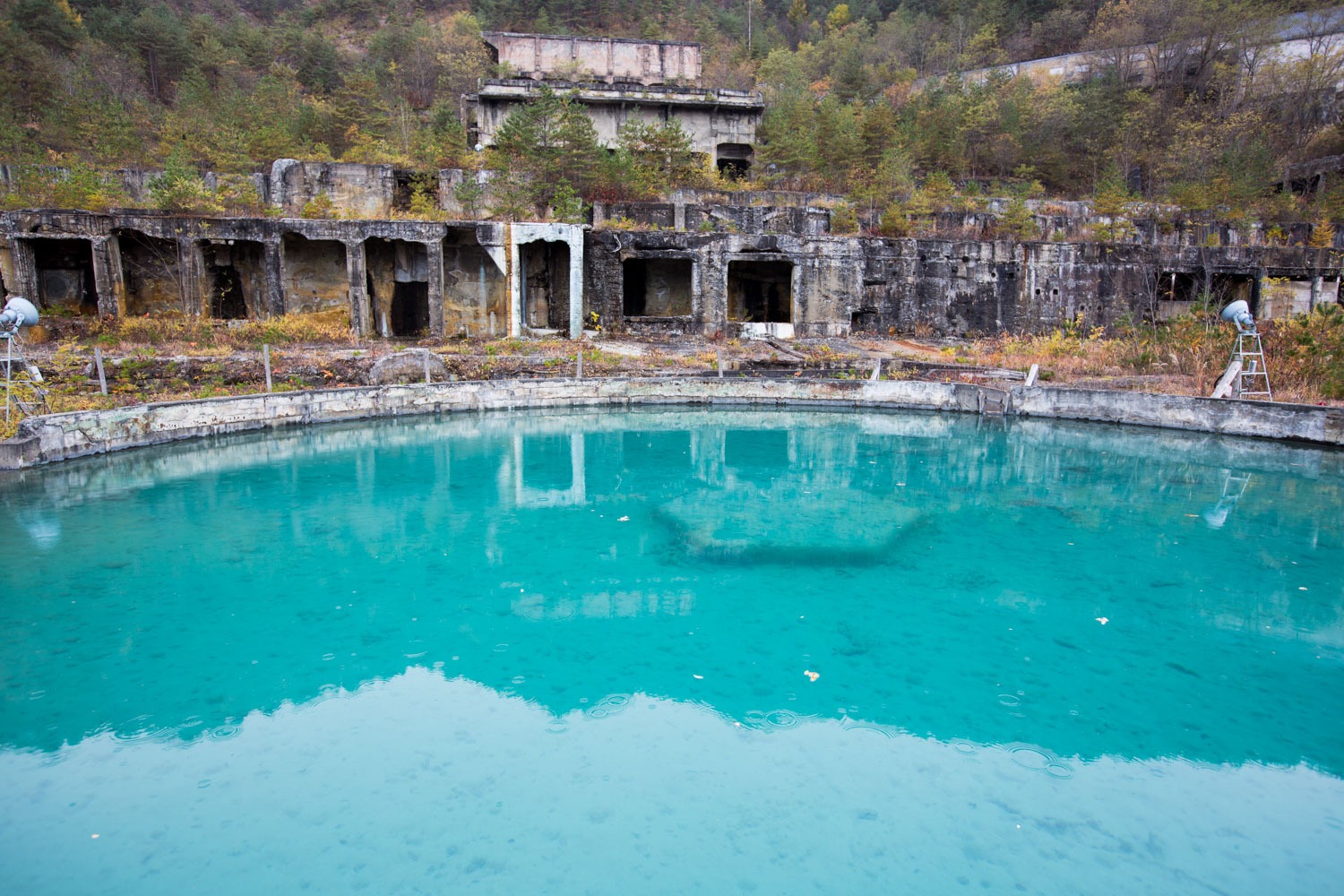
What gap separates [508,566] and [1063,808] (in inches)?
221

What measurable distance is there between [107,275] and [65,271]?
3.52 m

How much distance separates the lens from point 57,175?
68.1ft

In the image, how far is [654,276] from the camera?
24875 mm

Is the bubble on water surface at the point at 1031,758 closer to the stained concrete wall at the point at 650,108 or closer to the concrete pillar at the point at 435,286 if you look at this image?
the concrete pillar at the point at 435,286

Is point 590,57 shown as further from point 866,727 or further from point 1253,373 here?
point 866,727

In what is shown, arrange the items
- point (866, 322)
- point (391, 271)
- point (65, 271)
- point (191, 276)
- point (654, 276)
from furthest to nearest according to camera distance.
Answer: point (654, 276) → point (866, 322) → point (391, 271) → point (65, 271) → point (191, 276)

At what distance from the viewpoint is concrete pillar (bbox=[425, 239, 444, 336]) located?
19.8 metres

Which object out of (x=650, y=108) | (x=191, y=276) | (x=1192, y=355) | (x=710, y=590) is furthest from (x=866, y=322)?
(x=191, y=276)

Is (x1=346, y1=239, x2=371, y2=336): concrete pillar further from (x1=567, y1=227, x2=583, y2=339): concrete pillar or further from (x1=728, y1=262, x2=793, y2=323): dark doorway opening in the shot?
(x1=728, y1=262, x2=793, y2=323): dark doorway opening

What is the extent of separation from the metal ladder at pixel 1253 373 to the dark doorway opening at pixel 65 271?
2501 cm

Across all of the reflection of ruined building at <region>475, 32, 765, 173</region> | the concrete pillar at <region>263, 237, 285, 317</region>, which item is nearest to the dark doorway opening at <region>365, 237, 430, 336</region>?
the concrete pillar at <region>263, 237, 285, 317</region>

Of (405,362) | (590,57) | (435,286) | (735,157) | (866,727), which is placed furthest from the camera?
(735,157)

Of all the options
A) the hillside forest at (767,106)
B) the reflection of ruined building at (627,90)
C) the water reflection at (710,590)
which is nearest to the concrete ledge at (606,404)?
the water reflection at (710,590)

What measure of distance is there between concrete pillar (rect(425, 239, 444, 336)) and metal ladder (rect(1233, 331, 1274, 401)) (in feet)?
54.7
